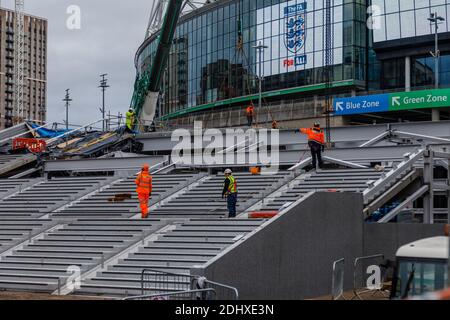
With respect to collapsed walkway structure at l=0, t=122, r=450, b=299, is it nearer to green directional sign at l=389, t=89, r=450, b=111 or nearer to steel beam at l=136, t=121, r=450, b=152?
steel beam at l=136, t=121, r=450, b=152

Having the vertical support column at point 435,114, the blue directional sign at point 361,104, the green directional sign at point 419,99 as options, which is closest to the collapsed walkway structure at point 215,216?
the green directional sign at point 419,99

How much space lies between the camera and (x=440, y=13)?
204 feet

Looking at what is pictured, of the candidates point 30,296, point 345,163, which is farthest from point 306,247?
point 345,163

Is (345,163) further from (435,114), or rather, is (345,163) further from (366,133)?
(435,114)

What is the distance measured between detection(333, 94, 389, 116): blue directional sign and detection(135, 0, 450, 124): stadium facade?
138 cm

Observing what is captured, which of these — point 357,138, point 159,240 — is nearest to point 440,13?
point 357,138

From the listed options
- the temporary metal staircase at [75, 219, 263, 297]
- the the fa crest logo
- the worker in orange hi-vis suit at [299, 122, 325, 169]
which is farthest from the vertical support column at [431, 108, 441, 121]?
the temporary metal staircase at [75, 219, 263, 297]

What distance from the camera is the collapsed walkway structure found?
67.7ft

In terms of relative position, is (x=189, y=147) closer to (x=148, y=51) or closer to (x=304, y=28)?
(x=304, y=28)

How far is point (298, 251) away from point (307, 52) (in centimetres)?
5044

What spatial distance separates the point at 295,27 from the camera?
70750 millimetres

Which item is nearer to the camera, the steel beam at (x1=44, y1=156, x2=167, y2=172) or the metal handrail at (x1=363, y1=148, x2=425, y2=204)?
the metal handrail at (x1=363, y1=148, x2=425, y2=204)
